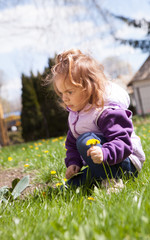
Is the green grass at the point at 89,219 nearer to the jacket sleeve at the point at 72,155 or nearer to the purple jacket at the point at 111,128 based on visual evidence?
the purple jacket at the point at 111,128

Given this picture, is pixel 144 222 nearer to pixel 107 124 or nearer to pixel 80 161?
pixel 107 124

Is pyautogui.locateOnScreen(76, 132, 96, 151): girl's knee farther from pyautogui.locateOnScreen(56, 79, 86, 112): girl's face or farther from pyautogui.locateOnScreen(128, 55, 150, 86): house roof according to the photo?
pyautogui.locateOnScreen(128, 55, 150, 86): house roof

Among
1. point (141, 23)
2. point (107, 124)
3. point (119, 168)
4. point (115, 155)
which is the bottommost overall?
point (119, 168)

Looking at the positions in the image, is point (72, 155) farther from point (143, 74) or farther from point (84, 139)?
point (143, 74)

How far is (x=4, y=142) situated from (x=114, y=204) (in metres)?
10.7

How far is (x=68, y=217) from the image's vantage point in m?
1.41

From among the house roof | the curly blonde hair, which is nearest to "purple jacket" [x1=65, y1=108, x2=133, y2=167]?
the curly blonde hair

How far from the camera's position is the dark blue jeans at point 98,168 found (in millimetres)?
1899

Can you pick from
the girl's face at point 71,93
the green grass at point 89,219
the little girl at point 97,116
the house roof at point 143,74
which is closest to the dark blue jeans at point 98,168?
the little girl at point 97,116

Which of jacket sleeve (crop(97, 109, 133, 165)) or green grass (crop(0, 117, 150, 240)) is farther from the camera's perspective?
jacket sleeve (crop(97, 109, 133, 165))

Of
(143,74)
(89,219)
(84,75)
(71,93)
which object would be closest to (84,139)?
(71,93)

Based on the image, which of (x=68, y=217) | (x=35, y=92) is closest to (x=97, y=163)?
(x=68, y=217)

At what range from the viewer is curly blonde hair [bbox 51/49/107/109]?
6.23ft

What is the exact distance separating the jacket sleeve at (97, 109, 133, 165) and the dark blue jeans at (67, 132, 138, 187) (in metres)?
0.07
